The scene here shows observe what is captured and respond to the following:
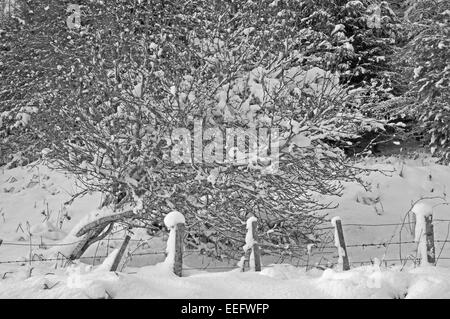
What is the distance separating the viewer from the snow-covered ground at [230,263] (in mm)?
3547

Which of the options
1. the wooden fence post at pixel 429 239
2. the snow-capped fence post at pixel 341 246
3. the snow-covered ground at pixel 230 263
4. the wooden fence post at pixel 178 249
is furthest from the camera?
the snow-capped fence post at pixel 341 246

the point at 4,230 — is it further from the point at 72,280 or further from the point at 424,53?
the point at 424,53

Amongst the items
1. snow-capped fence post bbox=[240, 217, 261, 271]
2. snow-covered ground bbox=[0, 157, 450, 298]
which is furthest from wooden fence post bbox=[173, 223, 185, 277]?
snow-capped fence post bbox=[240, 217, 261, 271]

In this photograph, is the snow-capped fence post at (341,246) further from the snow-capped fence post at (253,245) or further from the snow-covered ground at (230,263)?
the snow-capped fence post at (253,245)

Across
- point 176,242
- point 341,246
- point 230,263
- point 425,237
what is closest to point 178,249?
point 176,242

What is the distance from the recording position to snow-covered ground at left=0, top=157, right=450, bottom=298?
3.55m

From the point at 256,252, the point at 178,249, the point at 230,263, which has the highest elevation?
the point at 178,249

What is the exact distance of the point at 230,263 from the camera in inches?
301

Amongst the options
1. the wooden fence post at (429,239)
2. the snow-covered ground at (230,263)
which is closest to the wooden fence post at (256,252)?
the snow-covered ground at (230,263)

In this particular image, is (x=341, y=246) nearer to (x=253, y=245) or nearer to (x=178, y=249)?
(x=253, y=245)

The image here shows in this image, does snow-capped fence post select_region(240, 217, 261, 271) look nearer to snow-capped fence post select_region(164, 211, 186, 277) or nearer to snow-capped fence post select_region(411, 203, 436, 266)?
snow-capped fence post select_region(164, 211, 186, 277)

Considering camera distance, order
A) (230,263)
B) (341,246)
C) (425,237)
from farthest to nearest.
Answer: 1. (230,263)
2. (341,246)
3. (425,237)

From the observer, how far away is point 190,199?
23.1ft
